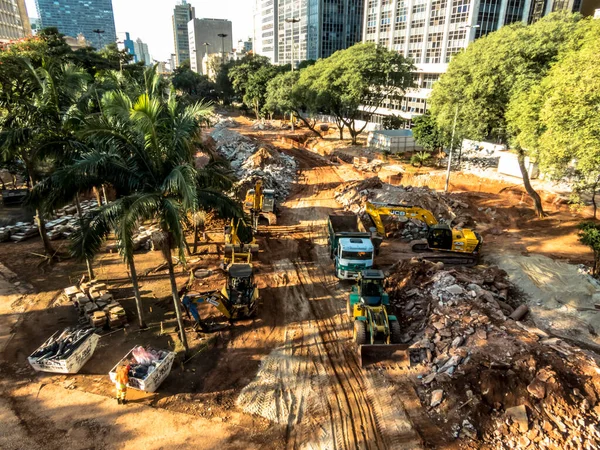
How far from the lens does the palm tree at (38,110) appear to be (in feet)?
47.9

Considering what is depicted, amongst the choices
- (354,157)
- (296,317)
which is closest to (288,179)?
(354,157)

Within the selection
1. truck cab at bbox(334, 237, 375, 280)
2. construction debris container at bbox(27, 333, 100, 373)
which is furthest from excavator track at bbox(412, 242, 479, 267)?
construction debris container at bbox(27, 333, 100, 373)

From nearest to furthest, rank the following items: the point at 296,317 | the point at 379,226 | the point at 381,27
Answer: the point at 296,317 → the point at 379,226 → the point at 381,27

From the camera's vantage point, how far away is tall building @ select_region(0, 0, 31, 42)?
236ft

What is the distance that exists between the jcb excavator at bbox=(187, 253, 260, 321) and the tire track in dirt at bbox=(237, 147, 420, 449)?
160 centimetres

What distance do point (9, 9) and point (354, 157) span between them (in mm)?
80044

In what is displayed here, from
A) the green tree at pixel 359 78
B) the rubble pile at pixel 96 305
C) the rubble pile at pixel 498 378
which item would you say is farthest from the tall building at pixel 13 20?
the rubble pile at pixel 498 378

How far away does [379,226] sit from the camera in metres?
21.6

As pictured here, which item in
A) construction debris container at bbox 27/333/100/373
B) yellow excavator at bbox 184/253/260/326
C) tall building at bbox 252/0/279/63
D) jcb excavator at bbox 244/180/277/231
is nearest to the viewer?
construction debris container at bbox 27/333/100/373

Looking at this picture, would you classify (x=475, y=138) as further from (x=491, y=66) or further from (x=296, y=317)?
(x=296, y=317)

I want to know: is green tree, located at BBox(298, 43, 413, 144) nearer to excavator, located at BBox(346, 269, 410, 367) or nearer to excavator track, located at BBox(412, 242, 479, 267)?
excavator track, located at BBox(412, 242, 479, 267)

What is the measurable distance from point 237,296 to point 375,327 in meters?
5.38

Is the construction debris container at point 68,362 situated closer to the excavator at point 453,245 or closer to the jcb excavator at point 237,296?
the jcb excavator at point 237,296

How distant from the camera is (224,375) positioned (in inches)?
472
